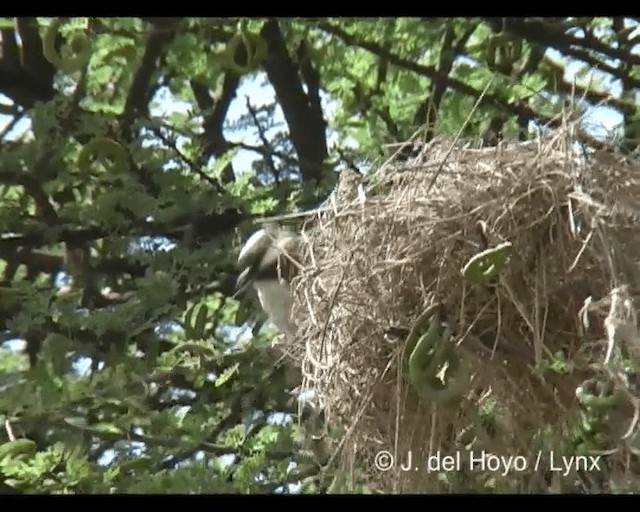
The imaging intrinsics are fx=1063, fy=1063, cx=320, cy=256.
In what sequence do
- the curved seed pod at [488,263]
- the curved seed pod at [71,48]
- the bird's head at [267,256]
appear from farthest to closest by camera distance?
the curved seed pod at [71,48] < the bird's head at [267,256] < the curved seed pod at [488,263]

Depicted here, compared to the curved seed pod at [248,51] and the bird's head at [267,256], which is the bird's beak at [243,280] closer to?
the bird's head at [267,256]

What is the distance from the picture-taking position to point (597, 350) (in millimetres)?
953

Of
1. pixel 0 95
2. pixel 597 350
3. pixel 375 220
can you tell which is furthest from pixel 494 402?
pixel 0 95

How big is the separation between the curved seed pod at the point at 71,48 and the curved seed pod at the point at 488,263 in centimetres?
56

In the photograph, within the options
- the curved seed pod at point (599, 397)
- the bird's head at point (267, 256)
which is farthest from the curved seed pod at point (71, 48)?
the curved seed pod at point (599, 397)

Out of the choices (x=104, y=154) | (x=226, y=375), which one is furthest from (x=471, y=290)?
(x=104, y=154)

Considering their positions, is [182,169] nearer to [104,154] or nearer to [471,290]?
[104,154]

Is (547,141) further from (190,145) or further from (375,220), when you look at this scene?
(190,145)

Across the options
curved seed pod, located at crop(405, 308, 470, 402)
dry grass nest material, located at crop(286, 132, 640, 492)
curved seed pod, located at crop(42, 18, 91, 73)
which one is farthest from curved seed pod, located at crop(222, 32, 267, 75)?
curved seed pod, located at crop(405, 308, 470, 402)

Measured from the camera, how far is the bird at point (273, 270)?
43.0 inches

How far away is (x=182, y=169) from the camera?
130 cm

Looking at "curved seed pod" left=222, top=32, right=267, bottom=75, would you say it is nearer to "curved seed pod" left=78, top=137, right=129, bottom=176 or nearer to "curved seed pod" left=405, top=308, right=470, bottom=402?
"curved seed pod" left=78, top=137, right=129, bottom=176

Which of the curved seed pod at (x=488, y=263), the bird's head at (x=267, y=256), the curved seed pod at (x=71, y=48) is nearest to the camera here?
the curved seed pod at (x=488, y=263)

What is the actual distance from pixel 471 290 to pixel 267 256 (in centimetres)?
27
